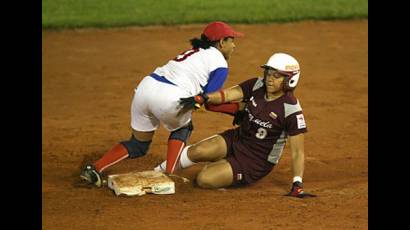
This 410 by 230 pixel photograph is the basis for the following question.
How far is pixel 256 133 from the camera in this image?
8258 millimetres

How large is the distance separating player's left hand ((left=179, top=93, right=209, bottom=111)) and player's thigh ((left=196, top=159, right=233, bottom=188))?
2.09ft

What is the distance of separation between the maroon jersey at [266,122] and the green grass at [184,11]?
26.1 feet

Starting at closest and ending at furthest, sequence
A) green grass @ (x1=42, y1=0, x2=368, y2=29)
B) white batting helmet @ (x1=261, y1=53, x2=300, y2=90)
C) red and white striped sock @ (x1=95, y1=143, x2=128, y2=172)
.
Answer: white batting helmet @ (x1=261, y1=53, x2=300, y2=90) < red and white striped sock @ (x1=95, y1=143, x2=128, y2=172) < green grass @ (x1=42, y1=0, x2=368, y2=29)

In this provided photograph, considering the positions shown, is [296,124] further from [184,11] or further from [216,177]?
[184,11]

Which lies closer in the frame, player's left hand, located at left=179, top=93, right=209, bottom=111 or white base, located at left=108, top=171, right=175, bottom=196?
white base, located at left=108, top=171, right=175, bottom=196

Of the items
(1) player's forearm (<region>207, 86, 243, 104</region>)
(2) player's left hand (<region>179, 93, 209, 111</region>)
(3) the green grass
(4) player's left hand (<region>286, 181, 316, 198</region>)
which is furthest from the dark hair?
(3) the green grass

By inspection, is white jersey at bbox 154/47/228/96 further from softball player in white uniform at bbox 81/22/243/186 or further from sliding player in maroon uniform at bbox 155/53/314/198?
sliding player in maroon uniform at bbox 155/53/314/198

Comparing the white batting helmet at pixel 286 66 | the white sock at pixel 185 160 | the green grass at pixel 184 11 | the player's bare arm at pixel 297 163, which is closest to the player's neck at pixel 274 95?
the white batting helmet at pixel 286 66

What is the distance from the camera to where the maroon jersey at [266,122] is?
8.05 meters

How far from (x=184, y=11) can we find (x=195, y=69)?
29.0ft

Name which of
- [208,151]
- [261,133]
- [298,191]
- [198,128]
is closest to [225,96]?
[261,133]

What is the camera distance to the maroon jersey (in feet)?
26.4

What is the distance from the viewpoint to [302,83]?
12.8 m

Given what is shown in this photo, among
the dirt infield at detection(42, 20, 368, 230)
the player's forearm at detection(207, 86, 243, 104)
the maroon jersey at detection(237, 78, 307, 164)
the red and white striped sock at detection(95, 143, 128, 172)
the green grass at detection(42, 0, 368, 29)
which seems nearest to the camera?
the dirt infield at detection(42, 20, 368, 230)
